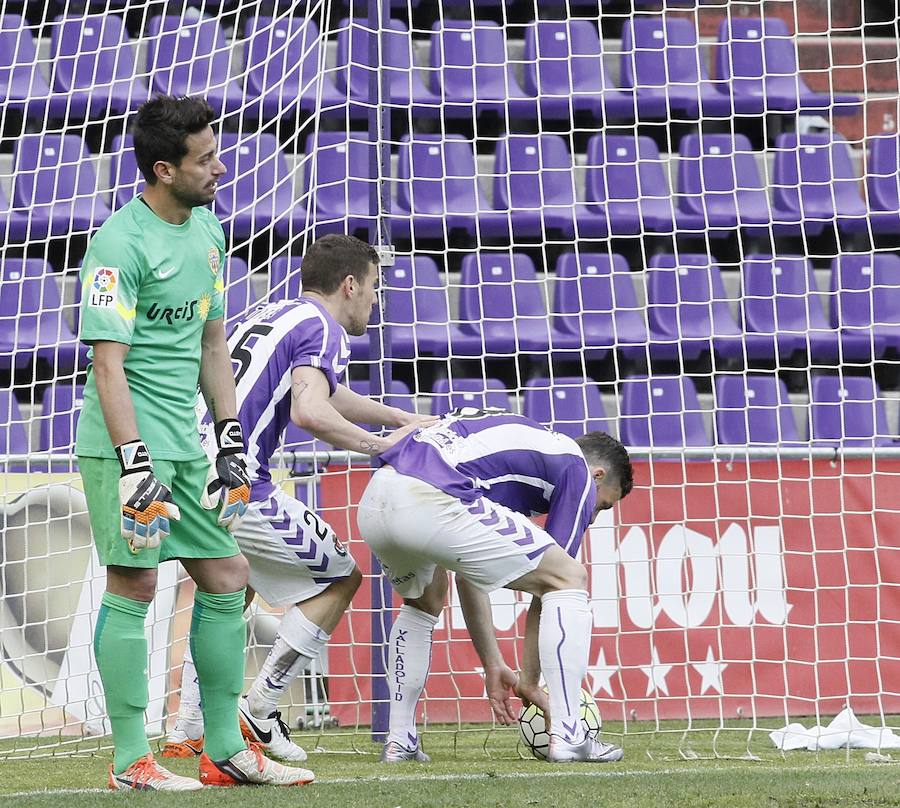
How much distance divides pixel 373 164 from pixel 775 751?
2.80m

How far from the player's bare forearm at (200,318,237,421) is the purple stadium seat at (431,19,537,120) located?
5.15 meters

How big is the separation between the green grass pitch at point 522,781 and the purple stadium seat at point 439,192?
153 inches

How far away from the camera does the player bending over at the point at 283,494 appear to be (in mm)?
4297

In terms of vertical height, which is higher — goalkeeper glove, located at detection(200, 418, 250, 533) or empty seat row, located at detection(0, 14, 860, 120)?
empty seat row, located at detection(0, 14, 860, 120)

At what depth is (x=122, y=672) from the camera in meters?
3.32

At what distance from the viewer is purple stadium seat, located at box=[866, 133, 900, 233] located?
8812mm

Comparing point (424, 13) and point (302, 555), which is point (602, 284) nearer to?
point (424, 13)

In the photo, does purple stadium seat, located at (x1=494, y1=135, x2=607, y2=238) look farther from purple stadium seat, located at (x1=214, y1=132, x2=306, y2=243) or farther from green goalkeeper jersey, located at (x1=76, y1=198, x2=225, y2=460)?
green goalkeeper jersey, located at (x1=76, y1=198, x2=225, y2=460)

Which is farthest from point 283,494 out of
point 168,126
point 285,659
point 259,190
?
point 259,190

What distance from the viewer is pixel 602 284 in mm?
8438

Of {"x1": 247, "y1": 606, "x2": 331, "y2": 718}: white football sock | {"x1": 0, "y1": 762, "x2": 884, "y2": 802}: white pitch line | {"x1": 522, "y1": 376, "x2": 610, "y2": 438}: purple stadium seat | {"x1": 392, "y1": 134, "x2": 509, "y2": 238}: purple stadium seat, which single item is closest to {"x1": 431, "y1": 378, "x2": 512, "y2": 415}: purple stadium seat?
{"x1": 522, "y1": 376, "x2": 610, "y2": 438}: purple stadium seat

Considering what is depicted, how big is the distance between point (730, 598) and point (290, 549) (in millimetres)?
2441

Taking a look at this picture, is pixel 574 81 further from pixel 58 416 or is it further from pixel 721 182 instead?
pixel 58 416

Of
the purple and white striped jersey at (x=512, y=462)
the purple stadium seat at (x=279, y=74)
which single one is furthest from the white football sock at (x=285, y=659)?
the purple stadium seat at (x=279, y=74)
